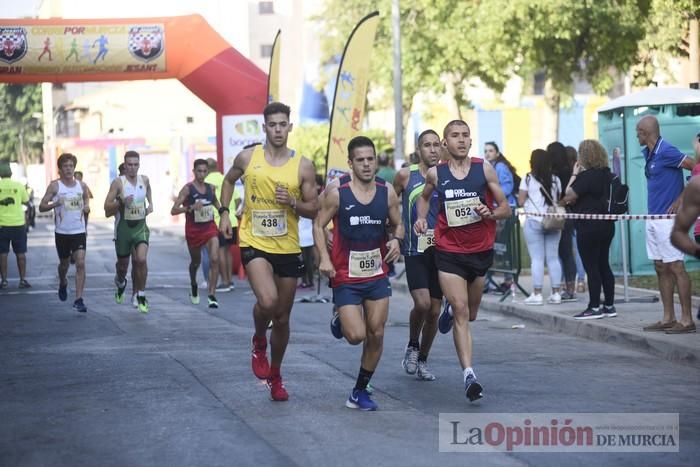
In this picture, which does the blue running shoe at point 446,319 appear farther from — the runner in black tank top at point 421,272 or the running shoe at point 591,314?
the running shoe at point 591,314

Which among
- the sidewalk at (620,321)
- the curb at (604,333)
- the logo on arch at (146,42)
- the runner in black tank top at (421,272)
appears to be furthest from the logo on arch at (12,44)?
the runner in black tank top at (421,272)

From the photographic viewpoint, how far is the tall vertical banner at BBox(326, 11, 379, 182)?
65.1 ft

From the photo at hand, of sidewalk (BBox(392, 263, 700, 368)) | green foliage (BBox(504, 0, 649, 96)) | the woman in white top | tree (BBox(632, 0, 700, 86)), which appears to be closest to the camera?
sidewalk (BBox(392, 263, 700, 368))

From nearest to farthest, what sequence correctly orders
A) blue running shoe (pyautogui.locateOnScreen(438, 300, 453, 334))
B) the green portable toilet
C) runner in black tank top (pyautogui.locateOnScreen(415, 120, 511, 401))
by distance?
runner in black tank top (pyautogui.locateOnScreen(415, 120, 511, 401)) → blue running shoe (pyautogui.locateOnScreen(438, 300, 453, 334)) → the green portable toilet

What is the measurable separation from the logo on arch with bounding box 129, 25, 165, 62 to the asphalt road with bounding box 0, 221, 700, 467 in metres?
8.30

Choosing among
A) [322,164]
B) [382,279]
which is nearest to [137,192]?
[382,279]

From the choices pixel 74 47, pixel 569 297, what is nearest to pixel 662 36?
pixel 74 47

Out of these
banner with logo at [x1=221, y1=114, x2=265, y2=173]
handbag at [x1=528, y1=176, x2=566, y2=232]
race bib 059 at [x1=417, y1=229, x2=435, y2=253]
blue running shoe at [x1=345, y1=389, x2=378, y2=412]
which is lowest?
blue running shoe at [x1=345, y1=389, x2=378, y2=412]

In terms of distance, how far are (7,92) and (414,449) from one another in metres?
102

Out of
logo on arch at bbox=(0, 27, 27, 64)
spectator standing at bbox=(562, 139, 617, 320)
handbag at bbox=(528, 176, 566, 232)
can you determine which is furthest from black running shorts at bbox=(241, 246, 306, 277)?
logo on arch at bbox=(0, 27, 27, 64)

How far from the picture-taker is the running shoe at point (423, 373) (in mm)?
9930

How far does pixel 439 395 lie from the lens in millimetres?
9211

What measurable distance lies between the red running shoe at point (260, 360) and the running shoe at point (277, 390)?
19 centimetres

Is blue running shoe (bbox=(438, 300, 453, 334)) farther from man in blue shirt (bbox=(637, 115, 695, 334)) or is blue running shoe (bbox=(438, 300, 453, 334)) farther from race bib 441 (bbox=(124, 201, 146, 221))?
race bib 441 (bbox=(124, 201, 146, 221))
